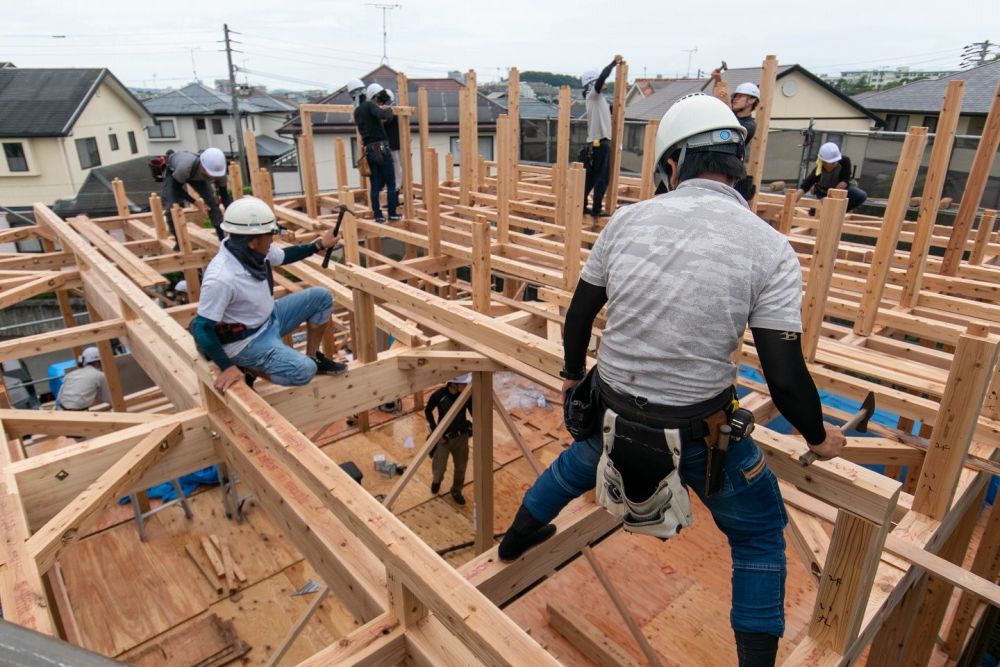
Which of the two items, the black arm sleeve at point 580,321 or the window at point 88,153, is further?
the window at point 88,153

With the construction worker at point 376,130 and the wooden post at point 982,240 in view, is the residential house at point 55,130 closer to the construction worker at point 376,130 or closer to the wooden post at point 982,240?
the construction worker at point 376,130

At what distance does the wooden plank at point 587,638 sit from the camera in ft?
16.6

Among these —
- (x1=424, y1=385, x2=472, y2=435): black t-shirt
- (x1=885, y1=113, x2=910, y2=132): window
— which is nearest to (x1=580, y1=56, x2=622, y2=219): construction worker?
(x1=424, y1=385, x2=472, y2=435): black t-shirt

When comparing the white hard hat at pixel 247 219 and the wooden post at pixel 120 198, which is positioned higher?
the white hard hat at pixel 247 219

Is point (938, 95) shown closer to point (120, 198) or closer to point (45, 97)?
point (120, 198)

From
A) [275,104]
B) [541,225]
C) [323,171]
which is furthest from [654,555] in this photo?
[275,104]

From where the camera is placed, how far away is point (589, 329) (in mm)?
2480

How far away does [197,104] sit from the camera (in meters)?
32.2

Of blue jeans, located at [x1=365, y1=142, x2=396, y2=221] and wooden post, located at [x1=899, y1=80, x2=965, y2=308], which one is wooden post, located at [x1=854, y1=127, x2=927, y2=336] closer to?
wooden post, located at [x1=899, y1=80, x2=965, y2=308]

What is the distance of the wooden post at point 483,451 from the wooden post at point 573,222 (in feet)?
3.34

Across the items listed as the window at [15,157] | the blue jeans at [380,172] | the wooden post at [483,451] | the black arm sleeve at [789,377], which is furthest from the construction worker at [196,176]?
the window at [15,157]

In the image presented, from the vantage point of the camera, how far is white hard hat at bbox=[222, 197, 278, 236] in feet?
12.0

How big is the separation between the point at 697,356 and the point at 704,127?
77 centimetres

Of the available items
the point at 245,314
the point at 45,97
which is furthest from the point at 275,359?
the point at 45,97
